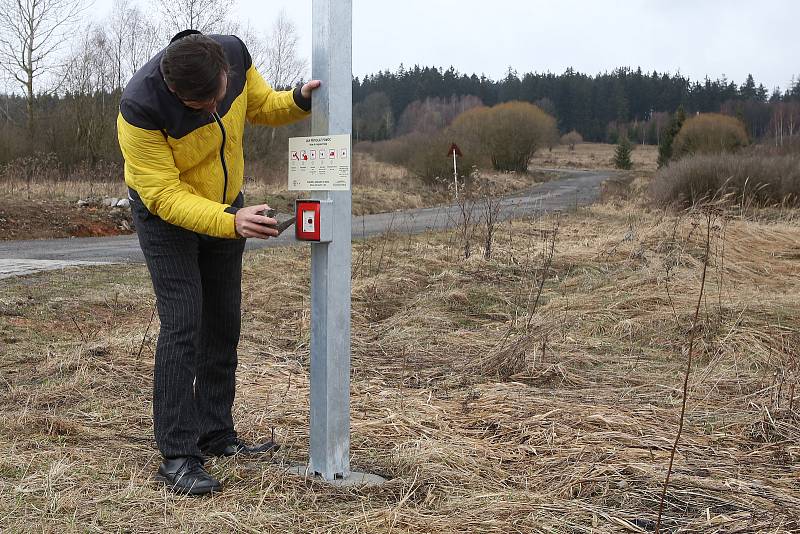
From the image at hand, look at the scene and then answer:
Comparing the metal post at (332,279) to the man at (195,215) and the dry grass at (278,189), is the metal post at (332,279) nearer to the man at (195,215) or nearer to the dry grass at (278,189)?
the man at (195,215)

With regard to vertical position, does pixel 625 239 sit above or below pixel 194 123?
below

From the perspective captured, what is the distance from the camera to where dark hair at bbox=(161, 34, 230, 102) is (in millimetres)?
2611

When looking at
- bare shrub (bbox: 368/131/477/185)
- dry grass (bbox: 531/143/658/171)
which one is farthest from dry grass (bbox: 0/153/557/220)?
dry grass (bbox: 531/143/658/171)

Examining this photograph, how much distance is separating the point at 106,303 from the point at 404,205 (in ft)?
53.2

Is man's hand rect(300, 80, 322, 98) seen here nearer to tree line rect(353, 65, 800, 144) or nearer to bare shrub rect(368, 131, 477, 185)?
bare shrub rect(368, 131, 477, 185)

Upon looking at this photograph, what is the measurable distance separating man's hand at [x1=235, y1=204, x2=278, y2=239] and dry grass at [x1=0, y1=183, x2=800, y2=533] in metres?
0.88

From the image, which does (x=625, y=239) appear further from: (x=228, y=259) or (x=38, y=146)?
(x=38, y=146)

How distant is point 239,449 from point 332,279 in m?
0.90

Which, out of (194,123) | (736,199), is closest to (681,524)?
(194,123)

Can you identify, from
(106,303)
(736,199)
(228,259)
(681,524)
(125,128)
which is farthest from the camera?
(736,199)

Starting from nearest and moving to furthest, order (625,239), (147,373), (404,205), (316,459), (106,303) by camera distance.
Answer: (316,459)
(147,373)
(106,303)
(625,239)
(404,205)

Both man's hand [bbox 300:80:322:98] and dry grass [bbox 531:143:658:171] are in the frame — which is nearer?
man's hand [bbox 300:80:322:98]

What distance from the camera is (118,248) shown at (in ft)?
39.3

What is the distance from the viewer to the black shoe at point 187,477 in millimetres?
2820
